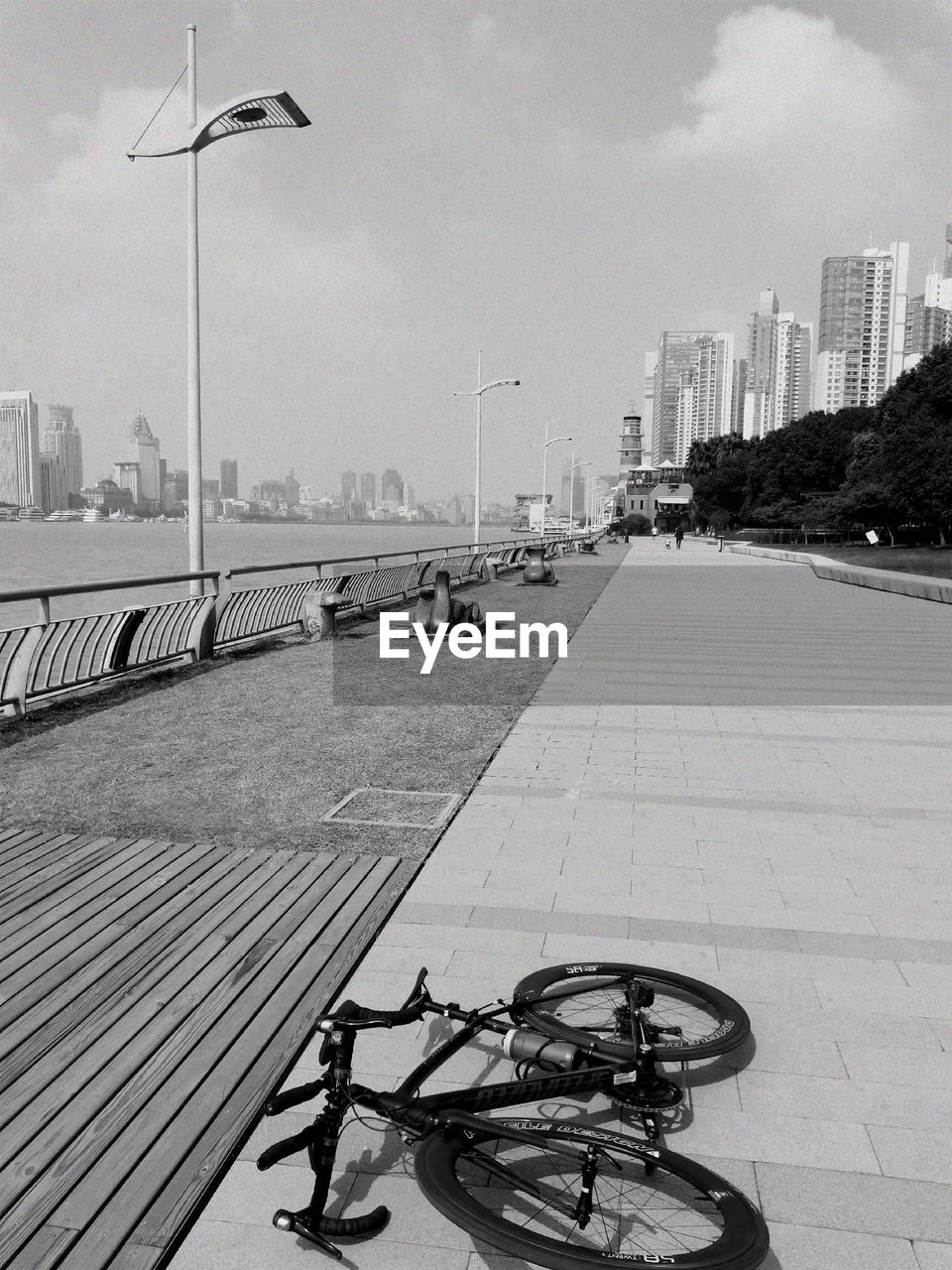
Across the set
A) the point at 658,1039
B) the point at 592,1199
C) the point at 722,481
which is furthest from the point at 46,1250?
the point at 722,481

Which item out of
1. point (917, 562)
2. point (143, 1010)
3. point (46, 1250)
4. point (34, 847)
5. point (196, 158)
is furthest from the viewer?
point (917, 562)

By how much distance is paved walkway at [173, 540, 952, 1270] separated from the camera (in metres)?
2.63

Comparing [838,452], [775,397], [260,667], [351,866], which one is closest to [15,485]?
[838,452]

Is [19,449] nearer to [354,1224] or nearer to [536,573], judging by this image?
[536,573]

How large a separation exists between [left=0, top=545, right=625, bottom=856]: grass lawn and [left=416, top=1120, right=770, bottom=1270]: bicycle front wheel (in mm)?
2815

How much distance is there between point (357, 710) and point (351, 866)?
4409mm

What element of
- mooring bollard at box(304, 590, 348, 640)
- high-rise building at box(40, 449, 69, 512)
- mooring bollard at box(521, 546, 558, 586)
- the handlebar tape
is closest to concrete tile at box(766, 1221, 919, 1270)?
the handlebar tape

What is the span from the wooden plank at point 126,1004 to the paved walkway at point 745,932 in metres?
0.69

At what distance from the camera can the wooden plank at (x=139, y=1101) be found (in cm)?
261

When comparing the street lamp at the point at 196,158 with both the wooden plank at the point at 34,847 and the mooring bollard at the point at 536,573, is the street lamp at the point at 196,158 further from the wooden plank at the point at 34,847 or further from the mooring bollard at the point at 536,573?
the mooring bollard at the point at 536,573

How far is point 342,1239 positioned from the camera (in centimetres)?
248

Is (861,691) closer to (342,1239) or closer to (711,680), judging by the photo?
(711,680)

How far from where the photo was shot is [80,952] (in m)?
4.02

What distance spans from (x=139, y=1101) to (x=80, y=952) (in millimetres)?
1155
